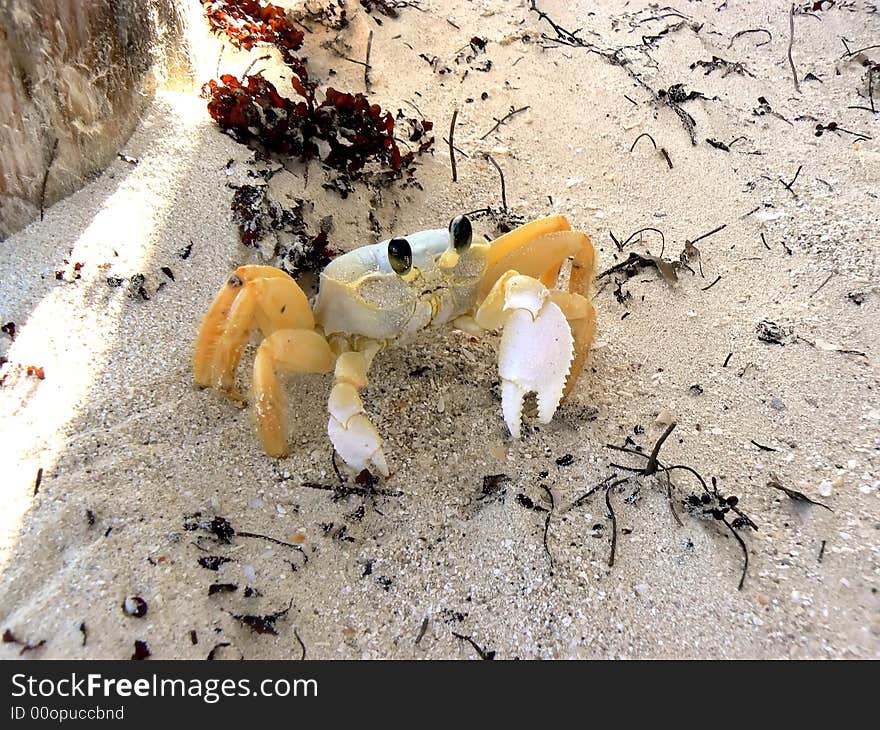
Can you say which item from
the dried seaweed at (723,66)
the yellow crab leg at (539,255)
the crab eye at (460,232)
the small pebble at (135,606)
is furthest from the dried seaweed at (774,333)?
the small pebble at (135,606)

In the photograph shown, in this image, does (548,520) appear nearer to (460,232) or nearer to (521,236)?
(460,232)

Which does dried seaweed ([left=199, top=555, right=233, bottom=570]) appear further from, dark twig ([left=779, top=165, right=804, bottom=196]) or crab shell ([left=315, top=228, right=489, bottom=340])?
dark twig ([left=779, top=165, right=804, bottom=196])

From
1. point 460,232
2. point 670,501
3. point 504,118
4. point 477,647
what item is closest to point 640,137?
point 504,118

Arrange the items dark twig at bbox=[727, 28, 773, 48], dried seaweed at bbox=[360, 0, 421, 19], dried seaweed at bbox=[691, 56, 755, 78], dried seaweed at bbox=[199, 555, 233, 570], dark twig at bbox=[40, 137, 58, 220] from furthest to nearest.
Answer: dried seaweed at bbox=[360, 0, 421, 19], dark twig at bbox=[727, 28, 773, 48], dried seaweed at bbox=[691, 56, 755, 78], dark twig at bbox=[40, 137, 58, 220], dried seaweed at bbox=[199, 555, 233, 570]

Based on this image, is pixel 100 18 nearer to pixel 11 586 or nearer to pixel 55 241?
pixel 55 241

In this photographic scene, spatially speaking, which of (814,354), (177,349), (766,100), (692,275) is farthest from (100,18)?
(766,100)

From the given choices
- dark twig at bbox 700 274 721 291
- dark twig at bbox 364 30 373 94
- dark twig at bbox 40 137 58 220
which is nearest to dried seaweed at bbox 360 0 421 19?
dark twig at bbox 364 30 373 94
